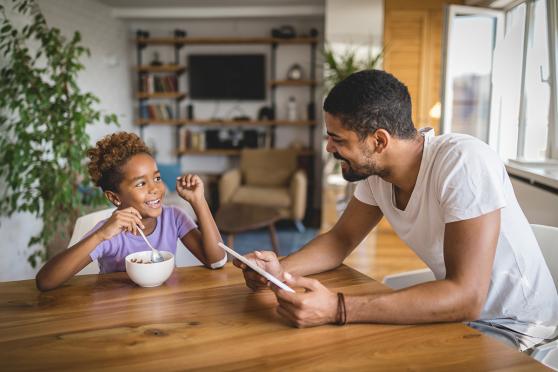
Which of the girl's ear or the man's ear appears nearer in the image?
the man's ear

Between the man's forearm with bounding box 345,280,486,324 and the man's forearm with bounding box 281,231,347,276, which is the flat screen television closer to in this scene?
the man's forearm with bounding box 281,231,347,276

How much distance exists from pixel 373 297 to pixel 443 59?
10.4ft

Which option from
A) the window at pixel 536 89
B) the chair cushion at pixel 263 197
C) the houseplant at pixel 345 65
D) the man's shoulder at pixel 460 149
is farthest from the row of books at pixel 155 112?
the man's shoulder at pixel 460 149

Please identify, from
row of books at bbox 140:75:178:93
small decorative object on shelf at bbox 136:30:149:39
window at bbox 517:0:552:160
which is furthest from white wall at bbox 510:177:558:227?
small decorative object on shelf at bbox 136:30:149:39

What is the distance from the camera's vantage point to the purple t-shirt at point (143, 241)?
1446 mm

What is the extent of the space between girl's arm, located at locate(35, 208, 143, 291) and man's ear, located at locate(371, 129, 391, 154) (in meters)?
0.66

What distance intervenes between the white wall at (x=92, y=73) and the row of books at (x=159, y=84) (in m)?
0.29

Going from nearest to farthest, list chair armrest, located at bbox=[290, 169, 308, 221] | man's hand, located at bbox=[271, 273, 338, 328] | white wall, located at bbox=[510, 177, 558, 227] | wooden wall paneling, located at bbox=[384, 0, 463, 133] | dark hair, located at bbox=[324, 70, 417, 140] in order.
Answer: man's hand, located at bbox=[271, 273, 338, 328] → dark hair, located at bbox=[324, 70, 417, 140] → white wall, located at bbox=[510, 177, 558, 227] → wooden wall paneling, located at bbox=[384, 0, 463, 133] → chair armrest, located at bbox=[290, 169, 308, 221]

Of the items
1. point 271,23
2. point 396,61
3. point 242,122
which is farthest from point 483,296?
point 271,23

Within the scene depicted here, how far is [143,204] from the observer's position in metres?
1.50

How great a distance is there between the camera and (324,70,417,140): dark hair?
1.18m

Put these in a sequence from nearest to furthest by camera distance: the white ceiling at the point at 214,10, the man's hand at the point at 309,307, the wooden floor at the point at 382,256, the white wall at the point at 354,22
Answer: the man's hand at the point at 309,307
the wooden floor at the point at 382,256
the white wall at the point at 354,22
the white ceiling at the point at 214,10

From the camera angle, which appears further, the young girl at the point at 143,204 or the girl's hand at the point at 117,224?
the young girl at the point at 143,204

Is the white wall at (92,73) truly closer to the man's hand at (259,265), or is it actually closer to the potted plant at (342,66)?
the potted plant at (342,66)
